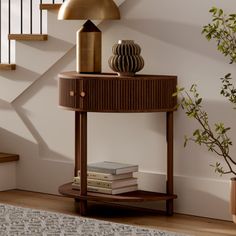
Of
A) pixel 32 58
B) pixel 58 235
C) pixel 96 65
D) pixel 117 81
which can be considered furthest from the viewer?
pixel 32 58

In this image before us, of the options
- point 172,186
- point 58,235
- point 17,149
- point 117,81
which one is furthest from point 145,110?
point 17,149

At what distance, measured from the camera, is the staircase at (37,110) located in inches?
197

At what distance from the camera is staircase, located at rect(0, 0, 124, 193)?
5.01m

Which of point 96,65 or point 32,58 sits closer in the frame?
point 96,65

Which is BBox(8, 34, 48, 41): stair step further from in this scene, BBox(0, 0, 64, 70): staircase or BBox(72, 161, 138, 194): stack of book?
BBox(72, 161, 138, 194): stack of book

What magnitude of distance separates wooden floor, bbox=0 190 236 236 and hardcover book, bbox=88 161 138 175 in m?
0.24

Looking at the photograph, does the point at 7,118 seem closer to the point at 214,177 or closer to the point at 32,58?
the point at 32,58

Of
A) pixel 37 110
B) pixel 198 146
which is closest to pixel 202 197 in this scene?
pixel 198 146

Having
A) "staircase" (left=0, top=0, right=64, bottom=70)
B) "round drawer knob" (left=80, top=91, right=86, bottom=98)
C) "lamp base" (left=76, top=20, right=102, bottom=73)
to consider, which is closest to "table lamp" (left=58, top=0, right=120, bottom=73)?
"lamp base" (left=76, top=20, right=102, bottom=73)

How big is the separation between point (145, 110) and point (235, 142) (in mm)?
524

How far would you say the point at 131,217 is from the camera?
445 cm

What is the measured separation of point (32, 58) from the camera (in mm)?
5145

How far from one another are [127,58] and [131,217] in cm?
90

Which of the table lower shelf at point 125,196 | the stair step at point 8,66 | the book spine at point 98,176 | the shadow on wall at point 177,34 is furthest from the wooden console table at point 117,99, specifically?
the stair step at point 8,66
